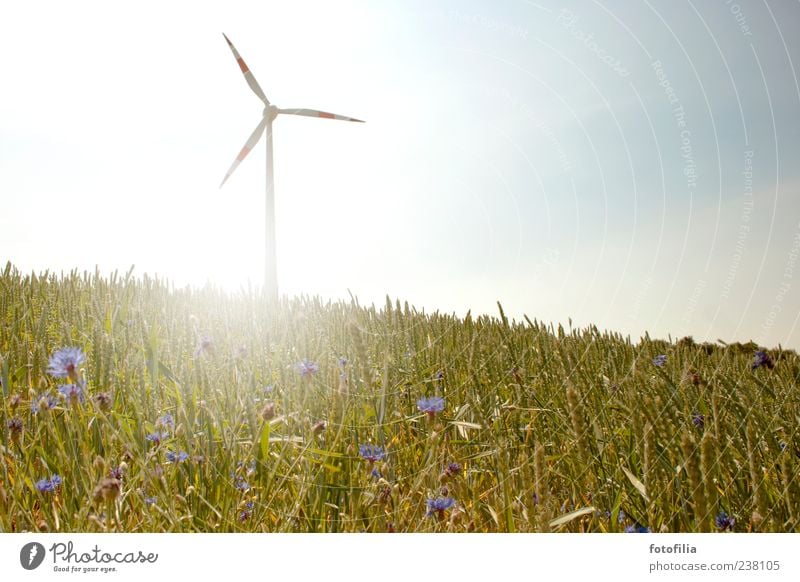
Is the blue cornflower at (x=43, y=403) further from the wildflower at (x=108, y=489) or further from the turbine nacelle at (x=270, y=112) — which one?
the turbine nacelle at (x=270, y=112)

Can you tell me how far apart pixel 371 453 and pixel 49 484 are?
50.3 inches

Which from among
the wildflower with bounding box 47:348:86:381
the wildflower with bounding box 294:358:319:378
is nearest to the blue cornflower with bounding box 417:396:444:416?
the wildflower with bounding box 294:358:319:378

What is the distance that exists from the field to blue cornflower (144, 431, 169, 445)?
0.04 meters

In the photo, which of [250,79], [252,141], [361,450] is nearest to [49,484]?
[361,450]

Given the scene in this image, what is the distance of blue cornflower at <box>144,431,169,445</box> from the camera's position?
2.48 m

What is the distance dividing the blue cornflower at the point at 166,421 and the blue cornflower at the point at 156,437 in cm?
5

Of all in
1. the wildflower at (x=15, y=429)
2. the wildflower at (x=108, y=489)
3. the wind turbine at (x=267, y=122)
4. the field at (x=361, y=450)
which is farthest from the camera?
the wind turbine at (x=267, y=122)

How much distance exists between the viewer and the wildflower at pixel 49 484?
222 centimetres

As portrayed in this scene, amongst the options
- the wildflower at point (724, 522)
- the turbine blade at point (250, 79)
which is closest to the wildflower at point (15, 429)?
the wildflower at point (724, 522)

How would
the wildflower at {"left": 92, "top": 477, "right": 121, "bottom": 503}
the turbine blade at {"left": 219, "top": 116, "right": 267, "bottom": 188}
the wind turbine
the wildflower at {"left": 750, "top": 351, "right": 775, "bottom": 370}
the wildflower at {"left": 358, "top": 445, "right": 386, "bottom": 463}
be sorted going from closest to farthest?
the wildflower at {"left": 92, "top": 477, "right": 121, "bottom": 503} → the wildflower at {"left": 358, "top": 445, "right": 386, "bottom": 463} → the wildflower at {"left": 750, "top": 351, "right": 775, "bottom": 370} → the wind turbine → the turbine blade at {"left": 219, "top": 116, "right": 267, "bottom": 188}

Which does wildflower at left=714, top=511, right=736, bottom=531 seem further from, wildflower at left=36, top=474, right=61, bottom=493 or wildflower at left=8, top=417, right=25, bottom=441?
wildflower at left=8, top=417, right=25, bottom=441

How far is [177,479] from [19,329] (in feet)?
10.7

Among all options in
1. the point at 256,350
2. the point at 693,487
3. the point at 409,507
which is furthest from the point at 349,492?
the point at 256,350
